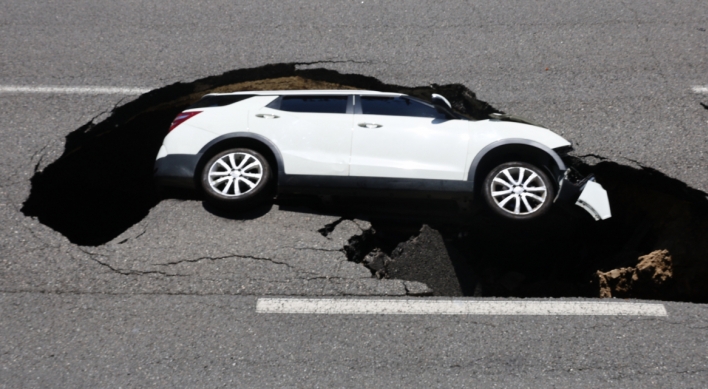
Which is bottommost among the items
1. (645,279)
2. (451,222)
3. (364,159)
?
(645,279)

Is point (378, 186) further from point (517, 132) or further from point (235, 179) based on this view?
point (517, 132)

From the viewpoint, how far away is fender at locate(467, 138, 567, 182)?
24.9ft

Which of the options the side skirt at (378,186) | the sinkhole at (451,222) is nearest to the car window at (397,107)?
the side skirt at (378,186)

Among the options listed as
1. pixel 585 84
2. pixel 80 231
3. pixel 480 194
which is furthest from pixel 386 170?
pixel 80 231

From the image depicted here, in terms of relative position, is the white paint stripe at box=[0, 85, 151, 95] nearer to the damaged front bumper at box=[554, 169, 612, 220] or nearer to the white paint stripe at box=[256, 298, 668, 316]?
the white paint stripe at box=[256, 298, 668, 316]

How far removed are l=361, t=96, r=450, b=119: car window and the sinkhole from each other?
109 cm

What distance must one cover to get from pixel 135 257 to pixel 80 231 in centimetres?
191

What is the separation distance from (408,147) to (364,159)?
50 cm

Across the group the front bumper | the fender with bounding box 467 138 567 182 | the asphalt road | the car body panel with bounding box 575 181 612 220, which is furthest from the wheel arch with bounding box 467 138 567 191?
the front bumper

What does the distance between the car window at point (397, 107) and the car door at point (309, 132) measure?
23 centimetres

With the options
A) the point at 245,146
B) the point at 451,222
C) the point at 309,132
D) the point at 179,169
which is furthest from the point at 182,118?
the point at 451,222

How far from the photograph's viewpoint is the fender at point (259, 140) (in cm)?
761

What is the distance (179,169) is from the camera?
7.64m

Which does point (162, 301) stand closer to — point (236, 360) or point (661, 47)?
point (236, 360)
